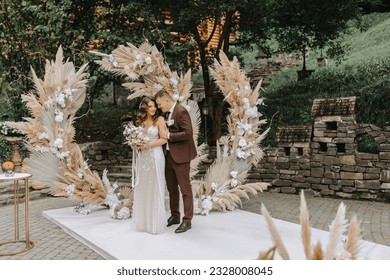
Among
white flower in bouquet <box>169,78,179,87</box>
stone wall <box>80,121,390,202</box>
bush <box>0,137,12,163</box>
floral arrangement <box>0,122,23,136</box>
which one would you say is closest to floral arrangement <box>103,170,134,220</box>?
white flower in bouquet <box>169,78,179,87</box>

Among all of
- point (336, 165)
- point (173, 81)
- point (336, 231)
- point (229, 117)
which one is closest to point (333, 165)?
point (336, 165)

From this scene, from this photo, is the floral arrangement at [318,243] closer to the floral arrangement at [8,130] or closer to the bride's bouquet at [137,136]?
the bride's bouquet at [137,136]

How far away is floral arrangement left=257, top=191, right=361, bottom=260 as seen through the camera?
4.98 feet

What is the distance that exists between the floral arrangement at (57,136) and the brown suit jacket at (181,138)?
1.84 meters

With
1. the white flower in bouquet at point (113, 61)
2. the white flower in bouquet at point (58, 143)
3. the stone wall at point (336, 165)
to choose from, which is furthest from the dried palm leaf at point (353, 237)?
the stone wall at point (336, 165)

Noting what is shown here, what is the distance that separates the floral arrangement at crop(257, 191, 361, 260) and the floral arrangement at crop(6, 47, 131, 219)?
5445mm

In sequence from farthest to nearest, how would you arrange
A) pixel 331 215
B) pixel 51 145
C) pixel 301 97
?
1. pixel 301 97
2. pixel 331 215
3. pixel 51 145

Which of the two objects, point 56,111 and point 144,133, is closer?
point 144,133

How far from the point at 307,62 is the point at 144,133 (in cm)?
1416

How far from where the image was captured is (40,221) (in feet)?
22.1
